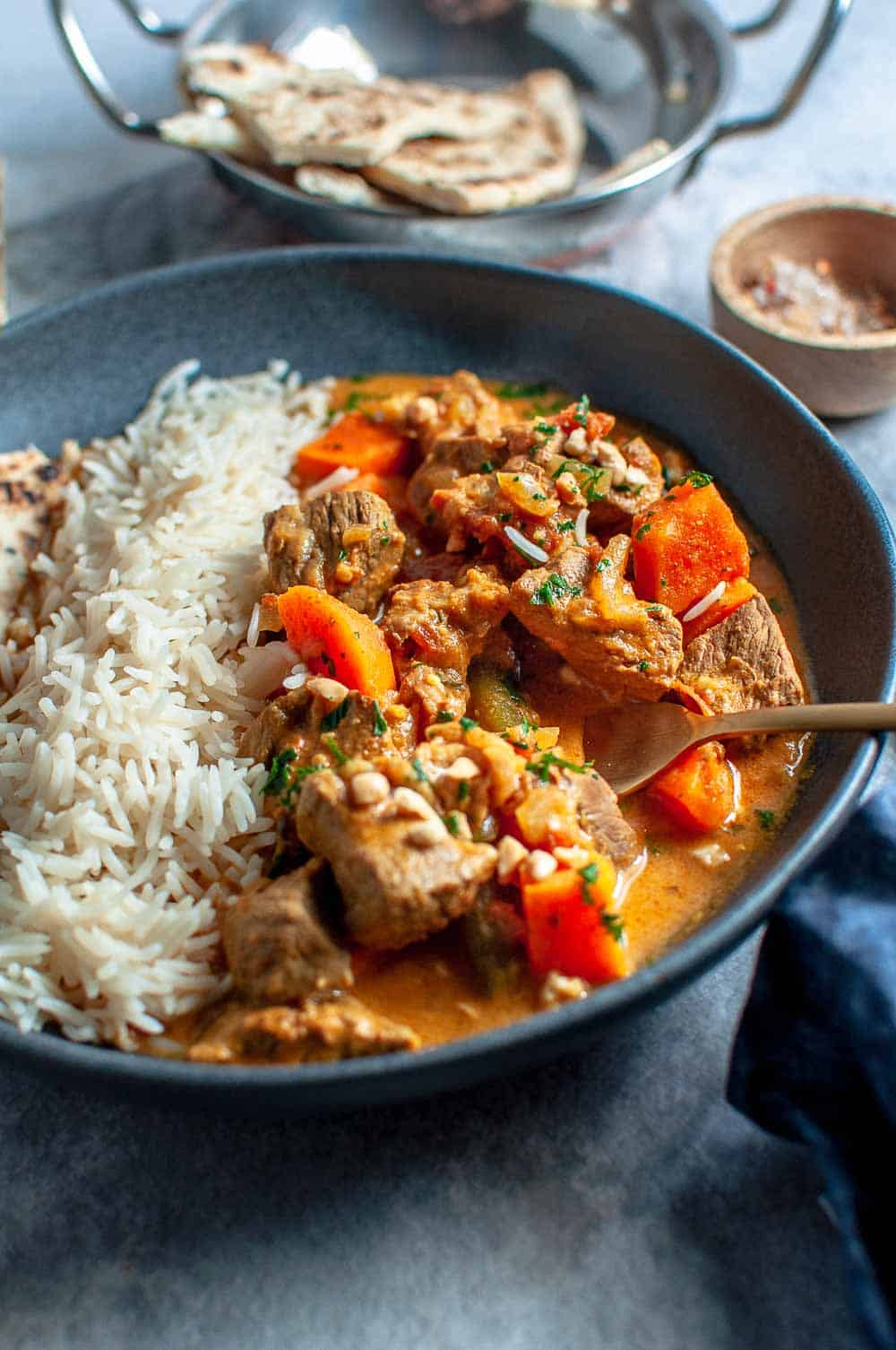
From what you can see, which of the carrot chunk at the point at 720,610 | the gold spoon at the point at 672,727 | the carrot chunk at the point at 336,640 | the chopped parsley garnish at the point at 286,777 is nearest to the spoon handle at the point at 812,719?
the gold spoon at the point at 672,727

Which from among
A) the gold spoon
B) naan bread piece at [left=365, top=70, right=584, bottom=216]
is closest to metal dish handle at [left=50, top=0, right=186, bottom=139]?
naan bread piece at [left=365, top=70, right=584, bottom=216]

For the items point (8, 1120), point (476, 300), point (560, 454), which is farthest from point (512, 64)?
point (8, 1120)

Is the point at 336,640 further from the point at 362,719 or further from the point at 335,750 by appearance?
the point at 335,750

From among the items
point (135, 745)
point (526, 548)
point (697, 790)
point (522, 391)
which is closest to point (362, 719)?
point (135, 745)

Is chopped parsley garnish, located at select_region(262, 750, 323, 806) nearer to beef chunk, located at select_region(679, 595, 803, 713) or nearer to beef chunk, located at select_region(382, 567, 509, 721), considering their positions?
beef chunk, located at select_region(382, 567, 509, 721)

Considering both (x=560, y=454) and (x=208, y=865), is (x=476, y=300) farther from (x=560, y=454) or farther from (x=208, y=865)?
(x=208, y=865)

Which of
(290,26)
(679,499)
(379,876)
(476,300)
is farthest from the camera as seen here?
(290,26)
